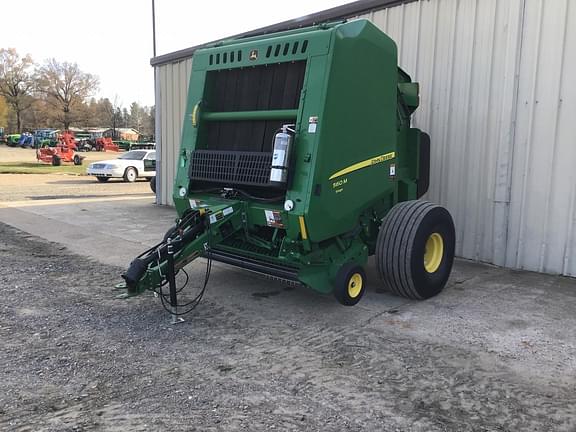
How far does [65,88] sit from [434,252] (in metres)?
86.6

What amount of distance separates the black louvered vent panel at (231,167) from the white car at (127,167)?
675 inches

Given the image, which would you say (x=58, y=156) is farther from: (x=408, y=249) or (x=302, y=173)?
(x=408, y=249)

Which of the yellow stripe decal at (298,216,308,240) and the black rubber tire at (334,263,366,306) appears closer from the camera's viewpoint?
the yellow stripe decal at (298,216,308,240)

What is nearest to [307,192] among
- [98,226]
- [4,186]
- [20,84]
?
[98,226]

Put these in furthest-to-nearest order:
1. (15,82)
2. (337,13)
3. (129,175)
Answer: (15,82) → (129,175) → (337,13)

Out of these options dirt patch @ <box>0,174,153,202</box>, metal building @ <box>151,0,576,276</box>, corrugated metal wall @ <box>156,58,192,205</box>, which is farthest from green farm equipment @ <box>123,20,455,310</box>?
dirt patch @ <box>0,174,153,202</box>

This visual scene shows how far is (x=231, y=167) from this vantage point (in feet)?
17.4

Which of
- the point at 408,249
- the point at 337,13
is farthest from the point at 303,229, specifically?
the point at 337,13

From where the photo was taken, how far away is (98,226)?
33.2ft

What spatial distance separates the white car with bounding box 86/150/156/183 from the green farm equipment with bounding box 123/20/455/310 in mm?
Answer: 16896

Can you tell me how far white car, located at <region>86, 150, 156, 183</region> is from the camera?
21578 millimetres

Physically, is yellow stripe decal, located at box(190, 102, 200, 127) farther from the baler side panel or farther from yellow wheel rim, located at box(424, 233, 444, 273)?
yellow wheel rim, located at box(424, 233, 444, 273)

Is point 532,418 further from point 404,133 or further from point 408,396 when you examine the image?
point 404,133

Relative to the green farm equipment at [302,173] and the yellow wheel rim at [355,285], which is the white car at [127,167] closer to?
the green farm equipment at [302,173]
